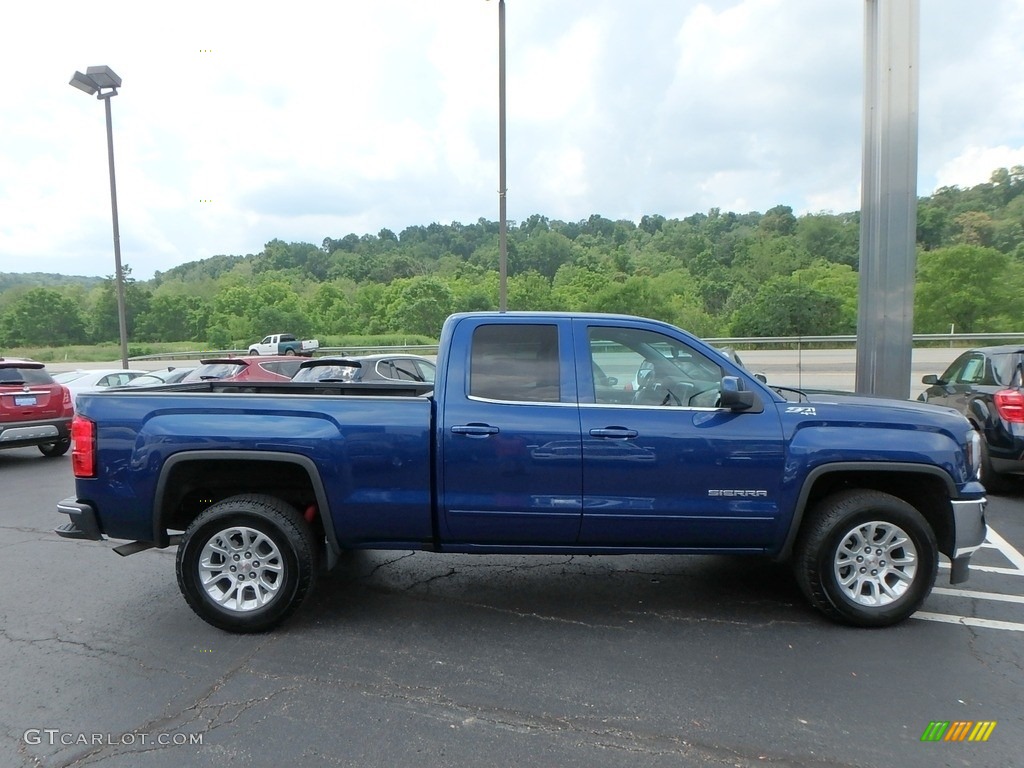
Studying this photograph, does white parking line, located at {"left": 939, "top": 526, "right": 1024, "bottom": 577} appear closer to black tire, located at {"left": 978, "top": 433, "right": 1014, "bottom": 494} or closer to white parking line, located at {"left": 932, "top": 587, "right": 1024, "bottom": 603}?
white parking line, located at {"left": 932, "top": 587, "right": 1024, "bottom": 603}

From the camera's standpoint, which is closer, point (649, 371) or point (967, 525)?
point (967, 525)

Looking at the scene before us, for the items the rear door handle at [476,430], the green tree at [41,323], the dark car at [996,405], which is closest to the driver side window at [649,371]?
the rear door handle at [476,430]

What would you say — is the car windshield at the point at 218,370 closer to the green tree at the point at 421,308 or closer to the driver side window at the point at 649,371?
the driver side window at the point at 649,371

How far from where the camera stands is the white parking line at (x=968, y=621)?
414cm

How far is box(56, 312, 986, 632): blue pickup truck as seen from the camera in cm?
403

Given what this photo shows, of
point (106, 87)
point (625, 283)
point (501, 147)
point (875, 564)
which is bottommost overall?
point (875, 564)

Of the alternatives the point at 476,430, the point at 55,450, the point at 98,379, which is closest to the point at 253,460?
the point at 476,430

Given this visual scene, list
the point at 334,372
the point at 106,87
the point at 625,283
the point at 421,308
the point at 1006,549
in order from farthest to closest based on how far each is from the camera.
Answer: the point at 421,308
the point at 625,283
the point at 106,87
the point at 334,372
the point at 1006,549

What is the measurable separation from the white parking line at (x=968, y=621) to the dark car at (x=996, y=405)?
3.42 m

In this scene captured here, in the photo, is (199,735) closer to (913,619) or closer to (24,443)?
(913,619)

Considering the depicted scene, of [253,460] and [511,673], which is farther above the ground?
[253,460]

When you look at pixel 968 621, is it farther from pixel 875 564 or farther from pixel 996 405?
pixel 996 405

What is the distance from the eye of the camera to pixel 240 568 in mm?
4168

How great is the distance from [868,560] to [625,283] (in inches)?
974
